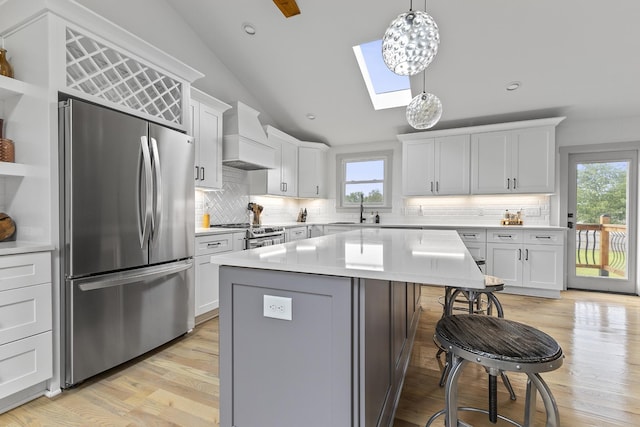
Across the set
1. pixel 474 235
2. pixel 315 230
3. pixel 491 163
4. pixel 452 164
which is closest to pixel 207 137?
pixel 315 230

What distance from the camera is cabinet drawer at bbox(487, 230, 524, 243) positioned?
4.01 meters

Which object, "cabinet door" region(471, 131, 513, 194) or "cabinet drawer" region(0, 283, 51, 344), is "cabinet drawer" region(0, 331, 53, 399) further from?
"cabinet door" region(471, 131, 513, 194)

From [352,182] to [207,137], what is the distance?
2920 mm

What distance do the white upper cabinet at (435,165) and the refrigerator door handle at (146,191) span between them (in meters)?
3.73

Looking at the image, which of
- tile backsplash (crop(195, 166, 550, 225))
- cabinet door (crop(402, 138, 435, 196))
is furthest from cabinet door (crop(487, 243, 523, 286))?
cabinet door (crop(402, 138, 435, 196))

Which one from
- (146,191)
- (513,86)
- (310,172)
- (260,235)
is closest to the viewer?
(146,191)

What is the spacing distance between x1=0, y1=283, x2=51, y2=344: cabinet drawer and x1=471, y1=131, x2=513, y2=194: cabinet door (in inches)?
188

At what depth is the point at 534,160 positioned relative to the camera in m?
4.14

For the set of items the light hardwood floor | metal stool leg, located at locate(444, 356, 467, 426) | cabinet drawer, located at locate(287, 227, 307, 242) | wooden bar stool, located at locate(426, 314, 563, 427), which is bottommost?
the light hardwood floor

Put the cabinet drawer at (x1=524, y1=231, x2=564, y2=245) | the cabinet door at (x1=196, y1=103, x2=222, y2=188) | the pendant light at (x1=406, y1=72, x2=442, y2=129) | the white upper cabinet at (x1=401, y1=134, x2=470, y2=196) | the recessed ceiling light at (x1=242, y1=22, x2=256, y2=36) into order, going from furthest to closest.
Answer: the white upper cabinet at (x1=401, y1=134, x2=470, y2=196) → the cabinet drawer at (x1=524, y1=231, x2=564, y2=245) → the recessed ceiling light at (x1=242, y1=22, x2=256, y2=36) → the cabinet door at (x1=196, y1=103, x2=222, y2=188) → the pendant light at (x1=406, y1=72, x2=442, y2=129)

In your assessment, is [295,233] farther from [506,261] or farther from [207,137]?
[506,261]

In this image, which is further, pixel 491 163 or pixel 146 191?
pixel 491 163

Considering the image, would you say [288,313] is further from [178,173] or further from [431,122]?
[431,122]

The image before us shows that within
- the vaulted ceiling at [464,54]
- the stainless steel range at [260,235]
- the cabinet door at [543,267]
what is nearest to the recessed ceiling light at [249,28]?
the vaulted ceiling at [464,54]
